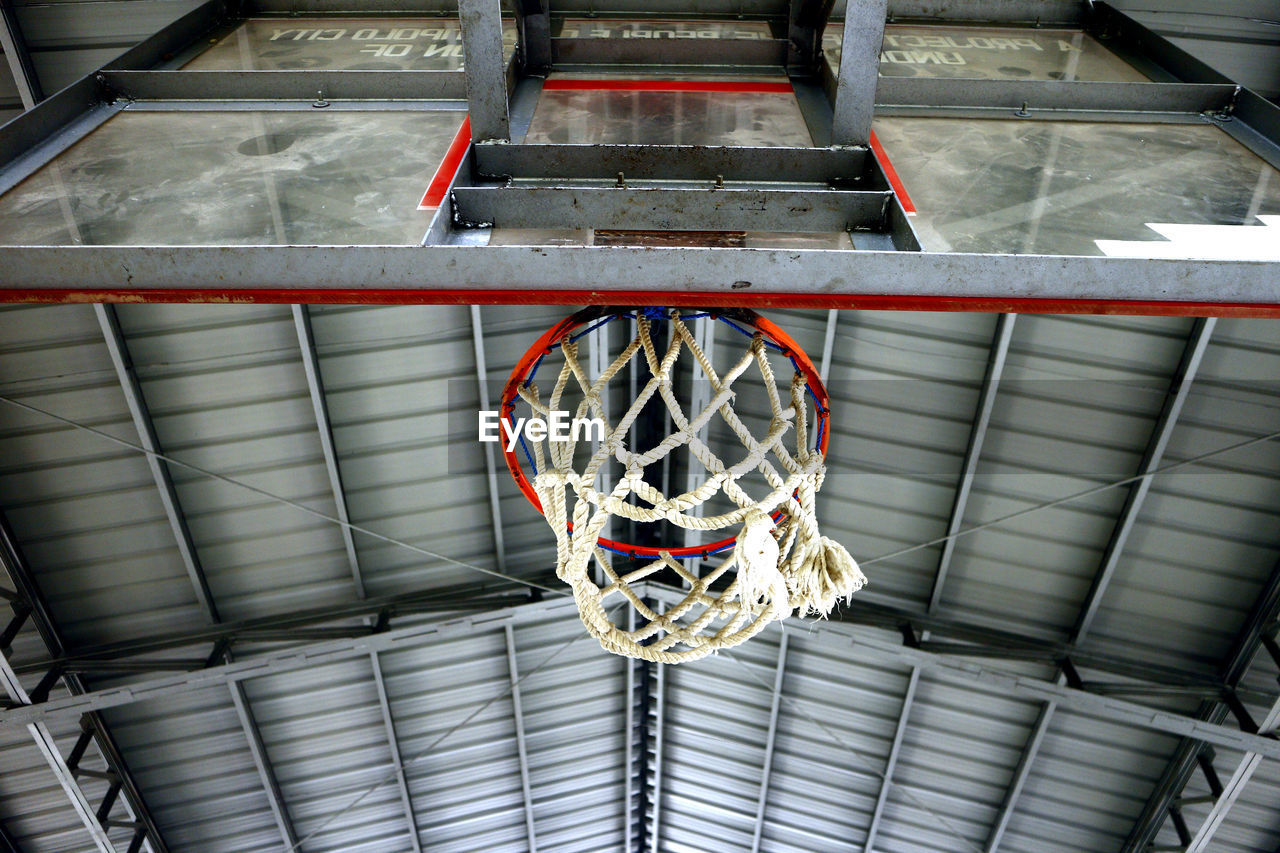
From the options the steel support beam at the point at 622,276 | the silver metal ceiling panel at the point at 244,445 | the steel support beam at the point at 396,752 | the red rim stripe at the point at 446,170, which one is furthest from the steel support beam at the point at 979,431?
the silver metal ceiling panel at the point at 244,445

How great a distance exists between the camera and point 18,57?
750cm

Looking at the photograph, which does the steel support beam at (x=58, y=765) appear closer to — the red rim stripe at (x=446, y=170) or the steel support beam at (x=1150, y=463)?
the red rim stripe at (x=446, y=170)

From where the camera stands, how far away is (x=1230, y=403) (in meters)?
8.05

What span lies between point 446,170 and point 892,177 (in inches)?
85.5

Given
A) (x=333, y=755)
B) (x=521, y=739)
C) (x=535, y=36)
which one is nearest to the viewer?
(x=535, y=36)

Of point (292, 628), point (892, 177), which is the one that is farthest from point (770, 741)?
point (892, 177)

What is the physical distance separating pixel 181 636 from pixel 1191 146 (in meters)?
10.3

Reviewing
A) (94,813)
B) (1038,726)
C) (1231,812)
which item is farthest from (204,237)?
(1231,812)

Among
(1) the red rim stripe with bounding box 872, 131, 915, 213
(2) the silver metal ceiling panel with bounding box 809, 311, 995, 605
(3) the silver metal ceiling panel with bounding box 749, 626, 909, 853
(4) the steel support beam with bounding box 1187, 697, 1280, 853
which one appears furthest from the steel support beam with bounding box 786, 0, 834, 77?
(4) the steel support beam with bounding box 1187, 697, 1280, 853

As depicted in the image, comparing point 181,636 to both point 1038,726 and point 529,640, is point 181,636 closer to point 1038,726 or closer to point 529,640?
point 529,640

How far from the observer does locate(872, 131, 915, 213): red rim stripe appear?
4.04 metres

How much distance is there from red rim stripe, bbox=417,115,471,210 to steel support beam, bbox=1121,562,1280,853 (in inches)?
344

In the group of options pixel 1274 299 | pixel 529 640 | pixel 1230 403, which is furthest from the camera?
pixel 529 640

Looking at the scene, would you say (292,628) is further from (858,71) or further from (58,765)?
(858,71)
